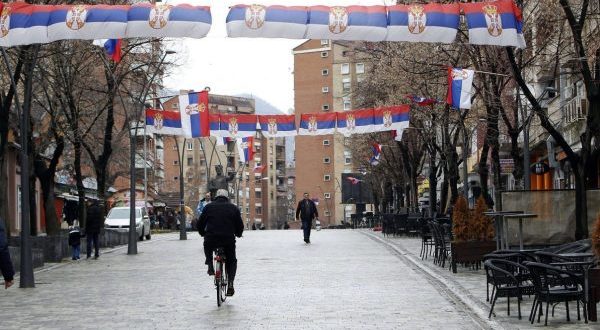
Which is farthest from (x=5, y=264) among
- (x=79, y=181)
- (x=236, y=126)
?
(x=236, y=126)

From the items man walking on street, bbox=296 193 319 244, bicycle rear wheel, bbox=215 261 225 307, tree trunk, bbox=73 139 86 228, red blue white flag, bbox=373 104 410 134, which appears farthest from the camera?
red blue white flag, bbox=373 104 410 134

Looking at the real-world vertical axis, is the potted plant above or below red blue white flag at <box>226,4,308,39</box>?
below

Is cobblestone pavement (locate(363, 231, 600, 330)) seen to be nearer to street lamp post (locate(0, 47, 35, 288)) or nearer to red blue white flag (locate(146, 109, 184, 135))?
street lamp post (locate(0, 47, 35, 288))

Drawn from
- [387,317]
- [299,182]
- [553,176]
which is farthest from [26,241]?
[299,182]

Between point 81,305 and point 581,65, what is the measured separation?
1084cm

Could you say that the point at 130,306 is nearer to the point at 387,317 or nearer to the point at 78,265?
the point at 387,317

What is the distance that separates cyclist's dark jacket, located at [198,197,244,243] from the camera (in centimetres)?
1602

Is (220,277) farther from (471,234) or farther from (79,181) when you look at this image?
(79,181)

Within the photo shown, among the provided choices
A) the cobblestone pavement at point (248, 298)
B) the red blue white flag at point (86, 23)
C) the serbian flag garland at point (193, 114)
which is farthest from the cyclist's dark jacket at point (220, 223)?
the serbian flag garland at point (193, 114)

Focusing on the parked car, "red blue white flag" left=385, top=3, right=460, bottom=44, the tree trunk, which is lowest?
the parked car

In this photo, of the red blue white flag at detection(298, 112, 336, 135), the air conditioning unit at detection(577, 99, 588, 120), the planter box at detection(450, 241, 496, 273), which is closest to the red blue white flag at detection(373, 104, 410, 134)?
the red blue white flag at detection(298, 112, 336, 135)

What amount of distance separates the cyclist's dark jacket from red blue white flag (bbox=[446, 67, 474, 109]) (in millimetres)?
11365

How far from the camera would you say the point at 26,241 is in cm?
2019

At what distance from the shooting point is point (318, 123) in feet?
139
